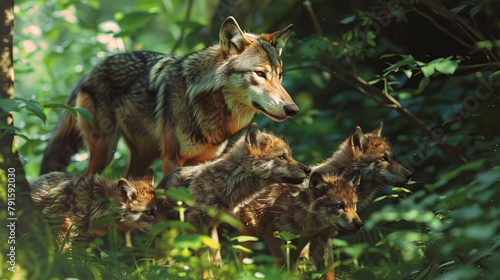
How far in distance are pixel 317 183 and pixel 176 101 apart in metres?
1.62

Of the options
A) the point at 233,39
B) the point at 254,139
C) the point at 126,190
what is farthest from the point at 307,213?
the point at 233,39

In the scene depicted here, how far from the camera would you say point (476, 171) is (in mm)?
6355

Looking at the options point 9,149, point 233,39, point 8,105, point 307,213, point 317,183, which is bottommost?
point 307,213

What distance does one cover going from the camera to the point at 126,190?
17.1 ft

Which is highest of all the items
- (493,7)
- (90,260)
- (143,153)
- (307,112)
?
(493,7)

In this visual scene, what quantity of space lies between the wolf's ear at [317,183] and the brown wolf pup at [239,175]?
0.22ft

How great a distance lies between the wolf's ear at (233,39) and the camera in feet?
18.2

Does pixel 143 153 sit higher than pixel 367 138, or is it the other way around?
pixel 367 138

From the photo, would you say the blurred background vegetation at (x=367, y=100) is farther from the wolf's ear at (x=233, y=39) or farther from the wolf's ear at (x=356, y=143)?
the wolf's ear at (x=233, y=39)

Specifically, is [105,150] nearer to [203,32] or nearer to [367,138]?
[203,32]

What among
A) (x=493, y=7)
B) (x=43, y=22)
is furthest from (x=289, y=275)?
(x=43, y=22)

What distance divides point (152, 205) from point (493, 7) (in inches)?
149

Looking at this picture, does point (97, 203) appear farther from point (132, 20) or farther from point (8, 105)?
point (132, 20)

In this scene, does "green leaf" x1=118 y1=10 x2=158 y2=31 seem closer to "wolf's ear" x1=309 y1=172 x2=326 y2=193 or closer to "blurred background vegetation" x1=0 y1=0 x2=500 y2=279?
"blurred background vegetation" x1=0 y1=0 x2=500 y2=279
